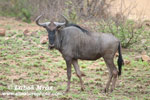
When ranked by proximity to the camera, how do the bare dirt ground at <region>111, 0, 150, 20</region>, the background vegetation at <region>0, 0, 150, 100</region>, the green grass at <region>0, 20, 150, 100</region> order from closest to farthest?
the green grass at <region>0, 20, 150, 100</region>
the background vegetation at <region>0, 0, 150, 100</region>
the bare dirt ground at <region>111, 0, 150, 20</region>

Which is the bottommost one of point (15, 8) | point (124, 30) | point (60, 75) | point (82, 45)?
point (60, 75)

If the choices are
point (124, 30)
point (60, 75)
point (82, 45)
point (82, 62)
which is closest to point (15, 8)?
point (124, 30)

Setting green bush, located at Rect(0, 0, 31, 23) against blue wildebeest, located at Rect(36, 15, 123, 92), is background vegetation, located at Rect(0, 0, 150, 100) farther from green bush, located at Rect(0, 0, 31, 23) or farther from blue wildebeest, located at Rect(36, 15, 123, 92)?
green bush, located at Rect(0, 0, 31, 23)

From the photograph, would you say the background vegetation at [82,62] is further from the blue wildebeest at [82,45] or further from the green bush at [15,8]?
the green bush at [15,8]

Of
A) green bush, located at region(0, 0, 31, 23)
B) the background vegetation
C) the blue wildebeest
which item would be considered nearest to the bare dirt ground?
the background vegetation

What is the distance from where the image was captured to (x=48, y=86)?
650cm

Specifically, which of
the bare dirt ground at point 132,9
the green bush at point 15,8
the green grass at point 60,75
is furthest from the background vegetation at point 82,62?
the green bush at point 15,8

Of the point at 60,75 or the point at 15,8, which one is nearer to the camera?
the point at 60,75

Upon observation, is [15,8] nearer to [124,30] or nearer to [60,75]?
[124,30]

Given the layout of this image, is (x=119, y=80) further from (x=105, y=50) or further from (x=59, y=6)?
(x=59, y=6)

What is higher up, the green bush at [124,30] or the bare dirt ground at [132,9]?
the bare dirt ground at [132,9]

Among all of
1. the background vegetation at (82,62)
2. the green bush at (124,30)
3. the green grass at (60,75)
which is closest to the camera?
the green grass at (60,75)

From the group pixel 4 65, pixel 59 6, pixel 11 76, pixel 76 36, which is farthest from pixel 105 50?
pixel 59 6

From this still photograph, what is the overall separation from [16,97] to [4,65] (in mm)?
3098
